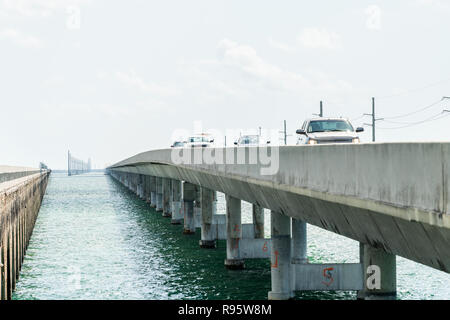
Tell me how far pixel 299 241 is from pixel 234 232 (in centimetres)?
300

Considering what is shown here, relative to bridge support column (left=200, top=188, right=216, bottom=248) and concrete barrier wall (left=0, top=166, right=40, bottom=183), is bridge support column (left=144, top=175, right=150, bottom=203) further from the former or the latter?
bridge support column (left=200, top=188, right=216, bottom=248)

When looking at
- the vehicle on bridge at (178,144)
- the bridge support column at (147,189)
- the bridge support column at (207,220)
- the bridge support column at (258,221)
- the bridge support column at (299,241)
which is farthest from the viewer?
the bridge support column at (147,189)

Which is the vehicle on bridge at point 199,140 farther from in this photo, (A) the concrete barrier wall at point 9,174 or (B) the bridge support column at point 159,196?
(A) the concrete barrier wall at point 9,174

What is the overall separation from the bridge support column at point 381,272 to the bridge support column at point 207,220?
14.8 m

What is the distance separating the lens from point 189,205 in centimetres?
3997

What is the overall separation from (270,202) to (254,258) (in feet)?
38.0

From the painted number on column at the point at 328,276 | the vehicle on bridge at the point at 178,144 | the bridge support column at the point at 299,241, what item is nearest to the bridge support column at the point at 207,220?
the bridge support column at the point at 299,241

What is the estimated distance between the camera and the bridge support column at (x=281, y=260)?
20109 millimetres

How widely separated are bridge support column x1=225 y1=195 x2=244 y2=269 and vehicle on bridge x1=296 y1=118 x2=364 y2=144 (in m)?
3.74

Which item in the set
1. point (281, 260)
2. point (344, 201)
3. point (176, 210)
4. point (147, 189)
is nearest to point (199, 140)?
point (176, 210)

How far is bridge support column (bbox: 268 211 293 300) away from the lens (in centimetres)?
2011

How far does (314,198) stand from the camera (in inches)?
511

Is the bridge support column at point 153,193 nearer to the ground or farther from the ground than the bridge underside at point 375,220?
nearer to the ground
